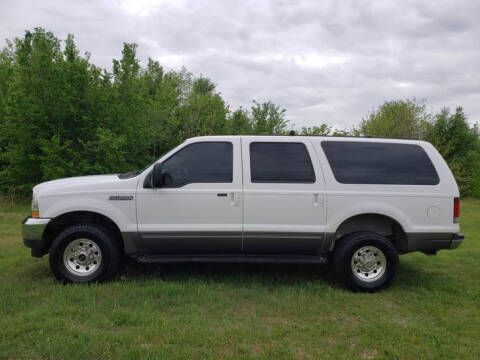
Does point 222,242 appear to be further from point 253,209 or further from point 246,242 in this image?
point 253,209

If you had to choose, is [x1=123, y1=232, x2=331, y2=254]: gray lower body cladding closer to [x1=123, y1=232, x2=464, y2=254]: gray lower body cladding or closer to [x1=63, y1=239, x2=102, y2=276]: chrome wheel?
[x1=123, y1=232, x2=464, y2=254]: gray lower body cladding

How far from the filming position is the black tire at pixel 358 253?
15.6 feet

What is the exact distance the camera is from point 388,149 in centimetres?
498

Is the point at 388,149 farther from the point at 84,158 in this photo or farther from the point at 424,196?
the point at 84,158

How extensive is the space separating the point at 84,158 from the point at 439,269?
38.9 feet

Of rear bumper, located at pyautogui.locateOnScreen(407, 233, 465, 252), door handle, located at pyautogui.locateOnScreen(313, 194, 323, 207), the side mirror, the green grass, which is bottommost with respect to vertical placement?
the green grass

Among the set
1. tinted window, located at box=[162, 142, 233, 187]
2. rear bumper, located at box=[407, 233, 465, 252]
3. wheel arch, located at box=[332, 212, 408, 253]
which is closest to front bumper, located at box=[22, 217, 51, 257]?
tinted window, located at box=[162, 142, 233, 187]

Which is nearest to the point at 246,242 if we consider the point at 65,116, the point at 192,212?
the point at 192,212

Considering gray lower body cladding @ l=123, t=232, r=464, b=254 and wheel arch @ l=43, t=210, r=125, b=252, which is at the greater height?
wheel arch @ l=43, t=210, r=125, b=252

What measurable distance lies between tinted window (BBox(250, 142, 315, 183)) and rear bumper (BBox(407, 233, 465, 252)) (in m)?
1.51

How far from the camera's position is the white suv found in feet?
15.4

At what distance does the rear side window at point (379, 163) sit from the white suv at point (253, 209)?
0.01 metres

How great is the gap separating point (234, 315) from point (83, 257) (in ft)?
7.19

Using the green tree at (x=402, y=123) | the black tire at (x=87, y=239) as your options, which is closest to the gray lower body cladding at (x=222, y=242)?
the black tire at (x=87, y=239)
